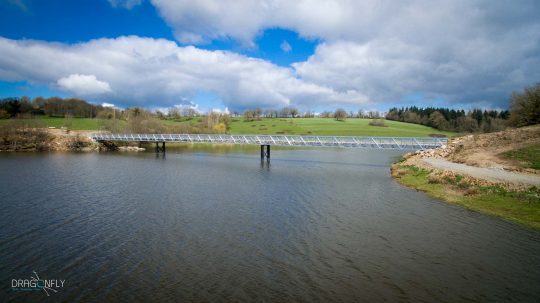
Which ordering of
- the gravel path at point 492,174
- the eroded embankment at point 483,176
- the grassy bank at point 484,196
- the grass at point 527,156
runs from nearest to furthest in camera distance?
the grassy bank at point 484,196
the eroded embankment at point 483,176
the gravel path at point 492,174
the grass at point 527,156

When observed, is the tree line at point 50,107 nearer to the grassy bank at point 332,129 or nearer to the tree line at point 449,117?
the grassy bank at point 332,129

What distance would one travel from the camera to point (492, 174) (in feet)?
92.8

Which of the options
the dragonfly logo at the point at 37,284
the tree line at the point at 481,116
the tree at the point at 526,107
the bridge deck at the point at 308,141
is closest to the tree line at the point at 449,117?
the tree line at the point at 481,116

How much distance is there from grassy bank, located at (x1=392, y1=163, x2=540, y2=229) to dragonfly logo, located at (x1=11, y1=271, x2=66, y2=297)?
21891 millimetres

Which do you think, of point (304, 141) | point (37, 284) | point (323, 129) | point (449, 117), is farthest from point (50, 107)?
point (449, 117)

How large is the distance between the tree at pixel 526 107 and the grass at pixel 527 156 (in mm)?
23809

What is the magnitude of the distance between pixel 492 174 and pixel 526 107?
37.0 m

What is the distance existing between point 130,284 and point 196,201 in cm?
1268

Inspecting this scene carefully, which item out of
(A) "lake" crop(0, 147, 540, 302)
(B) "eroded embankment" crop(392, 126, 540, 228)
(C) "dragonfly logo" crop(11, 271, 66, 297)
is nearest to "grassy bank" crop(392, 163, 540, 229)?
(B) "eroded embankment" crop(392, 126, 540, 228)

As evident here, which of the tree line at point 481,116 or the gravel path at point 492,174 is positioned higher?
the tree line at point 481,116

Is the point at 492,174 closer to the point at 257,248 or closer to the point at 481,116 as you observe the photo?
the point at 257,248

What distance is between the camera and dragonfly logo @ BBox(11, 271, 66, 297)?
1072 cm

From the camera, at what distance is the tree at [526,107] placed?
175 ft

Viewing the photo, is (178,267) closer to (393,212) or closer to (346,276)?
(346,276)
